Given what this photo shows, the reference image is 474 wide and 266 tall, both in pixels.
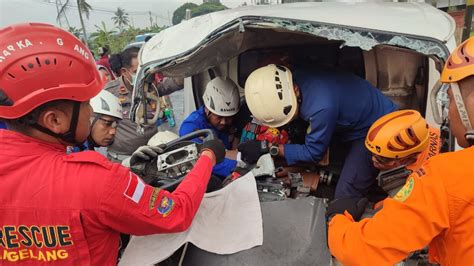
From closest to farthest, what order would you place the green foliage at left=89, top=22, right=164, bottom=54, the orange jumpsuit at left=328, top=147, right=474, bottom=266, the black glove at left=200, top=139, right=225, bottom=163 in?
1. the orange jumpsuit at left=328, top=147, right=474, bottom=266
2. the black glove at left=200, top=139, right=225, bottom=163
3. the green foliage at left=89, top=22, right=164, bottom=54

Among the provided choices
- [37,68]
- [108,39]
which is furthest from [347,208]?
[108,39]

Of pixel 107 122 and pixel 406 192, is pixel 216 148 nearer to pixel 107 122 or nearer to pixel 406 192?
pixel 406 192

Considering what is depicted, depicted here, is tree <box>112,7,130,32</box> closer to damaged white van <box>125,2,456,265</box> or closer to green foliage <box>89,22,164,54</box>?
green foliage <box>89,22,164,54</box>

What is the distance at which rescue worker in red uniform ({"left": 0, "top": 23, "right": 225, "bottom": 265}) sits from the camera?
1414mm

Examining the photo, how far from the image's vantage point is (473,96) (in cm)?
140

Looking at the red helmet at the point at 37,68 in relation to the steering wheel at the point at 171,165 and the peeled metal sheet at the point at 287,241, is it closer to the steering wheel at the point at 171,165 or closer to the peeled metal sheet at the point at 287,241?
the steering wheel at the point at 171,165

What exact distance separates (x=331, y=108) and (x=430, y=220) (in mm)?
1602

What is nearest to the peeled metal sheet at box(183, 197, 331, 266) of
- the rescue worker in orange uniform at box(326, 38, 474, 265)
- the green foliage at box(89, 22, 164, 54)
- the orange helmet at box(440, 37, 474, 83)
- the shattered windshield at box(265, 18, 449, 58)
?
the rescue worker in orange uniform at box(326, 38, 474, 265)

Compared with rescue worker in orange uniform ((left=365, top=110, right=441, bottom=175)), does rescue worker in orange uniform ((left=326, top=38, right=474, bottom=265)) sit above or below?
above

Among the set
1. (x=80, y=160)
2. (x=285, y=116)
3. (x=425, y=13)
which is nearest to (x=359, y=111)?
(x=285, y=116)

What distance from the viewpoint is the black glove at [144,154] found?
219 centimetres

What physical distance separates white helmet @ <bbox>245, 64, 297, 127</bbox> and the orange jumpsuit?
1.54 m

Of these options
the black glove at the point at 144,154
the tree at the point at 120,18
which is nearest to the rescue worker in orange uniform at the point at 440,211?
the black glove at the point at 144,154

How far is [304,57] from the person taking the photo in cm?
386
